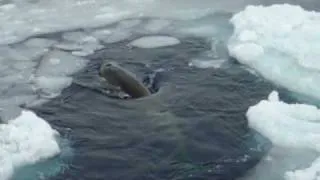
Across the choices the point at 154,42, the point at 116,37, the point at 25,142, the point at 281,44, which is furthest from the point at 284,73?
the point at 25,142

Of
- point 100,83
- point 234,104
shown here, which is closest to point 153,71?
point 100,83

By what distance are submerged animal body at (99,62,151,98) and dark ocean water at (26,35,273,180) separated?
14 cm

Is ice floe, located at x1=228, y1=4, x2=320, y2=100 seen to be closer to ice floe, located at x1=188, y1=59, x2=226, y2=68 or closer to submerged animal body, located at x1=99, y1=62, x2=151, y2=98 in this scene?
ice floe, located at x1=188, y1=59, x2=226, y2=68

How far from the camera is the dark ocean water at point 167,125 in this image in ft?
18.6

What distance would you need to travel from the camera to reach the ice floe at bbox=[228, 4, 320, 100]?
713cm

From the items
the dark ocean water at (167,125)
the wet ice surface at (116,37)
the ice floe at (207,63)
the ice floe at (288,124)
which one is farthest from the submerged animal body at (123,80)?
the ice floe at (288,124)

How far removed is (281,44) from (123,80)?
2.07 meters

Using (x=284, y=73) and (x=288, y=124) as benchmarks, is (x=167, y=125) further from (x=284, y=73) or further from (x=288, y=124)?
(x=284, y=73)

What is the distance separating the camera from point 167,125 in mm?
6250

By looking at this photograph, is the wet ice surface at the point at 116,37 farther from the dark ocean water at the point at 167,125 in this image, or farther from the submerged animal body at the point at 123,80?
the submerged animal body at the point at 123,80

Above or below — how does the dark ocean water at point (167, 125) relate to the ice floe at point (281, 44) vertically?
below

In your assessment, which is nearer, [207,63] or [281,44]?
[207,63]

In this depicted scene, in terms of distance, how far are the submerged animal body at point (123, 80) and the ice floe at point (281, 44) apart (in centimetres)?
141

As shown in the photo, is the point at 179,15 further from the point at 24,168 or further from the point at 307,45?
the point at 24,168
